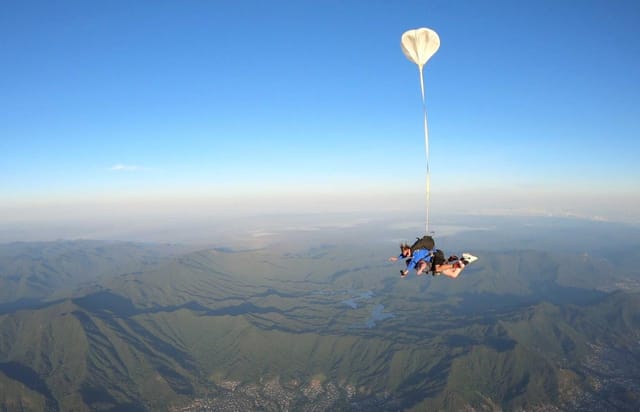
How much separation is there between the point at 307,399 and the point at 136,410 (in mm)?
85716

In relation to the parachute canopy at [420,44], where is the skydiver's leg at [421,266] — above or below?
below

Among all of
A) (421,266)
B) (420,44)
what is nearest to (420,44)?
(420,44)

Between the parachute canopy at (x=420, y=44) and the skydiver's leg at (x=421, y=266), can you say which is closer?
the parachute canopy at (x=420, y=44)

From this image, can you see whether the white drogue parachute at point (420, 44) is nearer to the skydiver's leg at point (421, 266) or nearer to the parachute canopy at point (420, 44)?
the parachute canopy at point (420, 44)

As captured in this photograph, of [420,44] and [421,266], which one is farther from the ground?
[420,44]

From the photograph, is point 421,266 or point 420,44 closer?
point 420,44

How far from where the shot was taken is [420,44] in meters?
22.0

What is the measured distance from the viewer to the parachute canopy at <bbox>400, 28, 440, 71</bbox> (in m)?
21.6

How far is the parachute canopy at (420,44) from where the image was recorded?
21562mm

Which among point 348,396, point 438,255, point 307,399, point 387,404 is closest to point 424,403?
point 387,404

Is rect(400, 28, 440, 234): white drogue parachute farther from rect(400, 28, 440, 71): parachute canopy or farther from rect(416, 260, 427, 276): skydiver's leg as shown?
rect(416, 260, 427, 276): skydiver's leg

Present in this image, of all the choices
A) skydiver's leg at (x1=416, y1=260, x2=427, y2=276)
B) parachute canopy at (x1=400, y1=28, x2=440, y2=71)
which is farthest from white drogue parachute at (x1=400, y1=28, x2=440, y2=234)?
skydiver's leg at (x1=416, y1=260, x2=427, y2=276)

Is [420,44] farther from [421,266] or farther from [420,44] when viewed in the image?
[421,266]

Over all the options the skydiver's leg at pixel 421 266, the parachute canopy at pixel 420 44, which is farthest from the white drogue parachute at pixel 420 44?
the skydiver's leg at pixel 421 266
